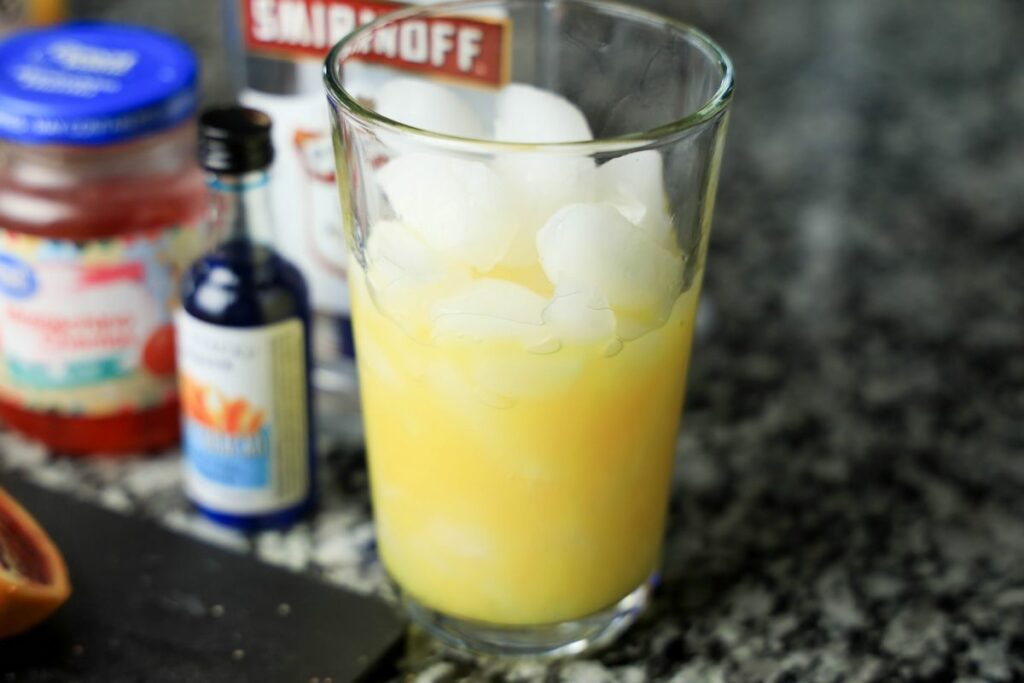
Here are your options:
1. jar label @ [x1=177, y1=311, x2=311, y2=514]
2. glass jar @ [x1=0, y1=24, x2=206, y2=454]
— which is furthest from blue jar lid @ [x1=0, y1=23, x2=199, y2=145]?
jar label @ [x1=177, y1=311, x2=311, y2=514]

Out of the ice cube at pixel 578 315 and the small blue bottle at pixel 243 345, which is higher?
the ice cube at pixel 578 315

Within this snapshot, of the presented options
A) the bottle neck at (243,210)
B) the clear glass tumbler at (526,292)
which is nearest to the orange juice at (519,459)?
the clear glass tumbler at (526,292)

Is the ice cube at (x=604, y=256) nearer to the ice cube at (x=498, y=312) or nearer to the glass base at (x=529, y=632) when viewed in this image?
the ice cube at (x=498, y=312)

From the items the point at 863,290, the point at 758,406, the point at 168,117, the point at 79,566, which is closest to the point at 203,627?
the point at 79,566

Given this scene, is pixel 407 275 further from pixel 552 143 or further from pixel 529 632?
pixel 529 632

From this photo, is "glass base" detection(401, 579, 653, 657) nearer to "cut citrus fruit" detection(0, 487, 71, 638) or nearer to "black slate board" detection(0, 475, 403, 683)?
"black slate board" detection(0, 475, 403, 683)

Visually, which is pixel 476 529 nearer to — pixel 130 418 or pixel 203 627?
pixel 203 627
